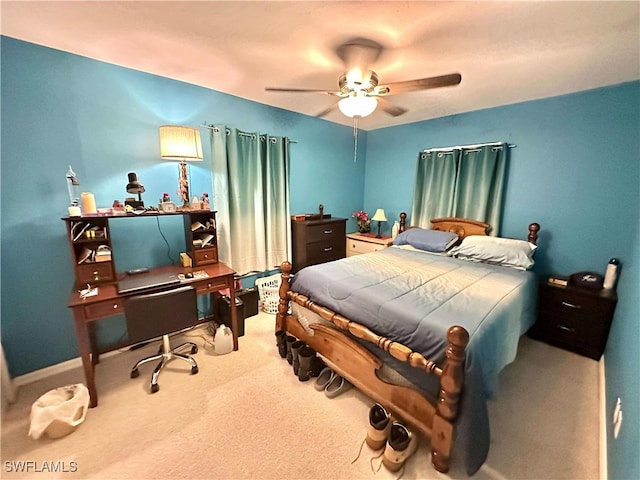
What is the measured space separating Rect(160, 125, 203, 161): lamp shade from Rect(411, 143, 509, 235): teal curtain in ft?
9.60

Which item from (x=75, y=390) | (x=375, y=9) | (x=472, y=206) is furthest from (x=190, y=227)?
(x=472, y=206)

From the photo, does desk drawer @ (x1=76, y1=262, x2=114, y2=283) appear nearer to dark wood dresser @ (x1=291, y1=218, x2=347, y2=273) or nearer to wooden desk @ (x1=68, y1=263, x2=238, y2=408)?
wooden desk @ (x1=68, y1=263, x2=238, y2=408)

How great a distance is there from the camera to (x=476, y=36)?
1645mm

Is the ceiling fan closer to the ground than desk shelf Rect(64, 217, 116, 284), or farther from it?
farther from it

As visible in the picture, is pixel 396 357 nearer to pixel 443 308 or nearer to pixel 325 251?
pixel 443 308

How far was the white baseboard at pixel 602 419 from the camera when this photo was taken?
1401 mm

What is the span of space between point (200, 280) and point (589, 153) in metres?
3.79

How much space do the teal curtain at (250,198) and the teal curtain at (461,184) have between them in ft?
6.37

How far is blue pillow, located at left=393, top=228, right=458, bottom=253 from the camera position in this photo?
3132 mm

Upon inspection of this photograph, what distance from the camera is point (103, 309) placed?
5.73 ft

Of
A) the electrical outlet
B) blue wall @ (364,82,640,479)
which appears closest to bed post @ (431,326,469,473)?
the electrical outlet

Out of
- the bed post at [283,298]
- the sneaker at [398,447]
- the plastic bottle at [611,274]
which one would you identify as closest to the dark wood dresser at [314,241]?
the bed post at [283,298]

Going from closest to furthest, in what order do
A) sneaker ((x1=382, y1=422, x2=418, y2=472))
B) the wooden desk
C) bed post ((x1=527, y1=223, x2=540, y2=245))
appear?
sneaker ((x1=382, y1=422, x2=418, y2=472)), the wooden desk, bed post ((x1=527, y1=223, x2=540, y2=245))

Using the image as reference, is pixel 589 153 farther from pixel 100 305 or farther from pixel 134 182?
pixel 100 305
